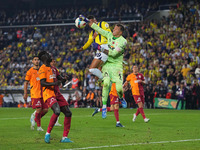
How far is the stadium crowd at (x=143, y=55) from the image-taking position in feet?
94.8

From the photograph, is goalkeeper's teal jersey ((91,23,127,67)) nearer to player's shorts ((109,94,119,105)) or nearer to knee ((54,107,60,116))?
player's shorts ((109,94,119,105))

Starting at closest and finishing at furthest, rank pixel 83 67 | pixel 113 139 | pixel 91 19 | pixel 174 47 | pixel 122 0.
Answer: pixel 113 139, pixel 91 19, pixel 174 47, pixel 83 67, pixel 122 0

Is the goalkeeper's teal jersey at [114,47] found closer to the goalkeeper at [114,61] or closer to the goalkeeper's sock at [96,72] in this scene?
the goalkeeper at [114,61]

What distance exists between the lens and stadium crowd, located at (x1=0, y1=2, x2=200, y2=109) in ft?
94.8

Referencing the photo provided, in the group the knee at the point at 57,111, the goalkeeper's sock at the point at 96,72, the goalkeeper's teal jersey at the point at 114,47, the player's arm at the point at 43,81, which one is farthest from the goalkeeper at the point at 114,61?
the knee at the point at 57,111

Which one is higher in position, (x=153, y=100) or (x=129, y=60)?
(x=129, y=60)

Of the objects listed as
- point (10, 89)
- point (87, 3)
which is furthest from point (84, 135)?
point (87, 3)

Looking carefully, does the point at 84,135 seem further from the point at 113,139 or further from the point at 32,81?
the point at 32,81

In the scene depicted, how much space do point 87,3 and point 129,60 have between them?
20.0 meters

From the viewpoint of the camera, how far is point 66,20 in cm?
4641

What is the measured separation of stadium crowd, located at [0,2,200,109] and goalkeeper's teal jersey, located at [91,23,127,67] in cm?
1534

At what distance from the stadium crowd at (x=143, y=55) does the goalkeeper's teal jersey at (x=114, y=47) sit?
15.3m

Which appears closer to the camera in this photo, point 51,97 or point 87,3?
point 51,97

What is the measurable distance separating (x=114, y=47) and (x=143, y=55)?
20343 mm
